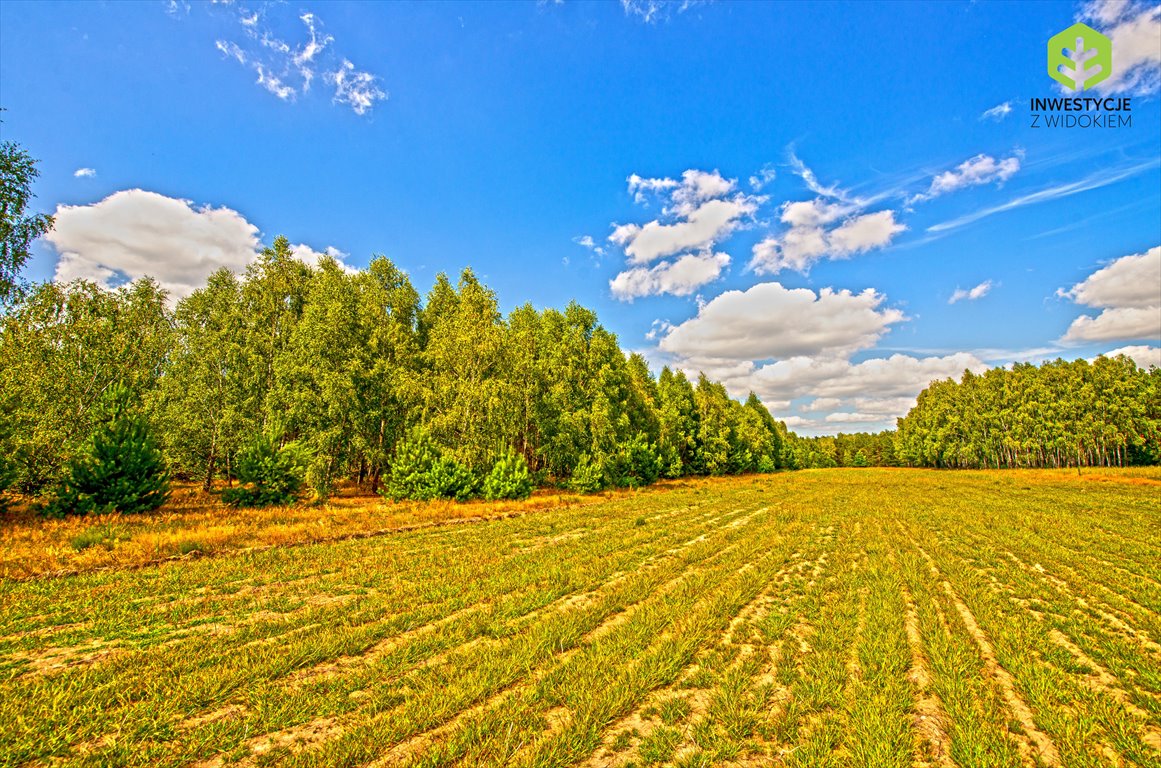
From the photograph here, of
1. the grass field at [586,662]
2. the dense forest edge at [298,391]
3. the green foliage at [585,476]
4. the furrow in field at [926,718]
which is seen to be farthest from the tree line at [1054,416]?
the furrow in field at [926,718]

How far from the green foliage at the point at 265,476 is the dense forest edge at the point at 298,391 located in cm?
8

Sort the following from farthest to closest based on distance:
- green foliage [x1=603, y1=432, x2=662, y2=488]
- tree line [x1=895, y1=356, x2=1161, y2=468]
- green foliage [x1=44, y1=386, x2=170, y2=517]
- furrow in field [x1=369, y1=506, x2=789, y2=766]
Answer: tree line [x1=895, y1=356, x2=1161, y2=468]
green foliage [x1=603, y1=432, x2=662, y2=488]
green foliage [x1=44, y1=386, x2=170, y2=517]
furrow in field [x1=369, y1=506, x2=789, y2=766]

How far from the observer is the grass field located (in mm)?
4641

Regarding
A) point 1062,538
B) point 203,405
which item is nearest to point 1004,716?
point 1062,538

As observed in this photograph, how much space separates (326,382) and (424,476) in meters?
10.7

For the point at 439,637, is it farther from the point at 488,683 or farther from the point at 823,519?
the point at 823,519

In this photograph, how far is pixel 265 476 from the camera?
24.7 m

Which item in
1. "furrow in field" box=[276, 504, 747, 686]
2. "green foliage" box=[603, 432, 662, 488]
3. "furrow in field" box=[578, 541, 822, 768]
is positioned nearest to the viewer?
"furrow in field" box=[578, 541, 822, 768]

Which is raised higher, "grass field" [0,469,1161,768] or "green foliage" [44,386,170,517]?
"green foliage" [44,386,170,517]

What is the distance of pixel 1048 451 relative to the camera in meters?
85.2

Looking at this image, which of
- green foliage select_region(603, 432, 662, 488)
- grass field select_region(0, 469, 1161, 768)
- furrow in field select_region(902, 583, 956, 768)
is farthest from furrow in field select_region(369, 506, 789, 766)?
green foliage select_region(603, 432, 662, 488)

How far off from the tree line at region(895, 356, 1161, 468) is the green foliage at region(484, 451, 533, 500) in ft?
304

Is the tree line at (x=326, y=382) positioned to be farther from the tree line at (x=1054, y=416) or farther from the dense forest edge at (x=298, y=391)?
the tree line at (x=1054, y=416)

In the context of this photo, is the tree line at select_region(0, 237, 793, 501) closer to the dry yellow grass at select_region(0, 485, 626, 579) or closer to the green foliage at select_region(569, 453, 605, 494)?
the green foliage at select_region(569, 453, 605, 494)
